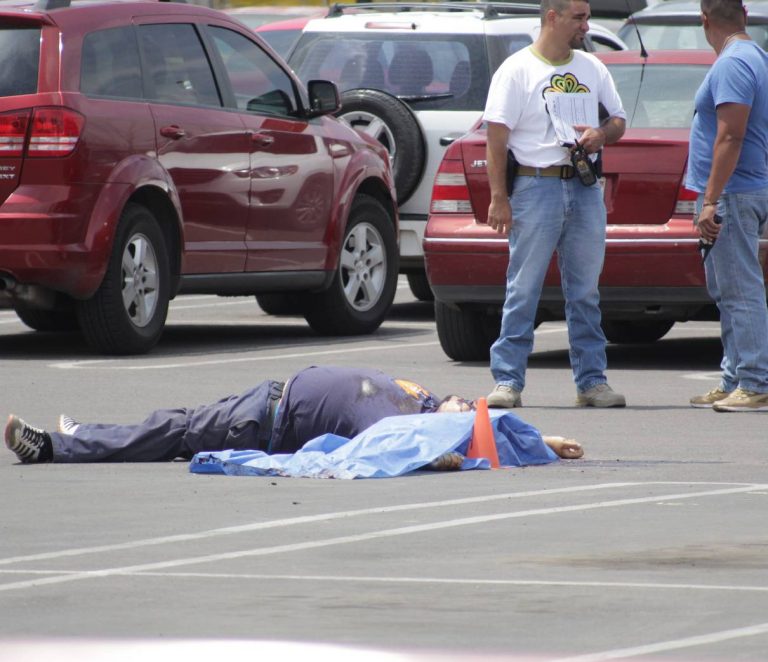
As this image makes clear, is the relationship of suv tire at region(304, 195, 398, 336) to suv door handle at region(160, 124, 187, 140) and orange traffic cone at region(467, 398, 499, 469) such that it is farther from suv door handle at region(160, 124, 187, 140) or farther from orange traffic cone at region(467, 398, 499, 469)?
orange traffic cone at region(467, 398, 499, 469)

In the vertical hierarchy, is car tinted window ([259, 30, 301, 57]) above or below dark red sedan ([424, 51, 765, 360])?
below

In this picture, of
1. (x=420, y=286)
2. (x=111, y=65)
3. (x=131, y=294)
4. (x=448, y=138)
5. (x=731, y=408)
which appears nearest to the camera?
(x=731, y=408)

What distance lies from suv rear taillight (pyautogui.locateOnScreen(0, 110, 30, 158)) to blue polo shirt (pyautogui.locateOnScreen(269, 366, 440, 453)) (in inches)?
159

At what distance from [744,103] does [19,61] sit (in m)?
4.10

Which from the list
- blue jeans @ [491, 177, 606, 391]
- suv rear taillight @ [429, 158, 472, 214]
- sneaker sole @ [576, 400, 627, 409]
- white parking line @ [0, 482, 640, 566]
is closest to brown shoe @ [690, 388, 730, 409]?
sneaker sole @ [576, 400, 627, 409]

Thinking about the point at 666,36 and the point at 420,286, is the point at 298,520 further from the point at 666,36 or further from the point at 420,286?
the point at 666,36

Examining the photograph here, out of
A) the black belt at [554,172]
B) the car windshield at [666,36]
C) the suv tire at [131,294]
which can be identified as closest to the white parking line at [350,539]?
the black belt at [554,172]

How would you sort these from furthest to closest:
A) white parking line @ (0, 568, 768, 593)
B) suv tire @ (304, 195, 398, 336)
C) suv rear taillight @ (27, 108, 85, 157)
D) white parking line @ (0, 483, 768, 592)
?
suv tire @ (304, 195, 398, 336) < suv rear taillight @ (27, 108, 85, 157) < white parking line @ (0, 483, 768, 592) < white parking line @ (0, 568, 768, 593)

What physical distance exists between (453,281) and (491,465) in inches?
143

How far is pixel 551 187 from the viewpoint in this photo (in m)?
9.94

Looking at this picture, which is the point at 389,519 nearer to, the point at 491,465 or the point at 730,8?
the point at 491,465

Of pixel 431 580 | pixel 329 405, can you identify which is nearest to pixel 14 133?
pixel 329 405

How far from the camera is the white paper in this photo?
9.87m

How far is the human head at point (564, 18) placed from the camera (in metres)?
9.88
